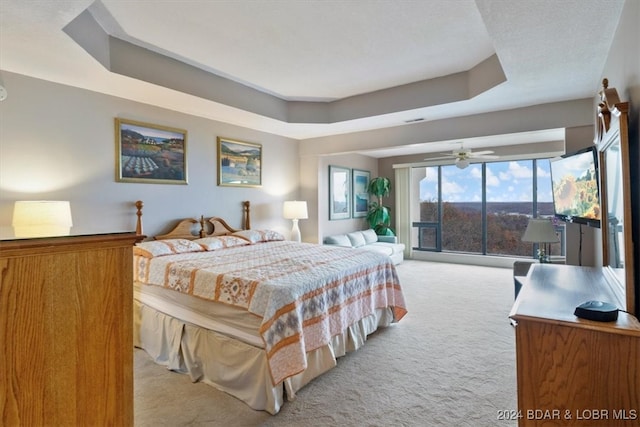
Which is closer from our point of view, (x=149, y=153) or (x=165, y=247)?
(x=165, y=247)

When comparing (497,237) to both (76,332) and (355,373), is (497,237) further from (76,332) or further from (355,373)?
(76,332)

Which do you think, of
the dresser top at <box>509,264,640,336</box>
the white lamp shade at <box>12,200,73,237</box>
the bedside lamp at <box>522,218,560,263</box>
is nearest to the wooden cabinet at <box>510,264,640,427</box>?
the dresser top at <box>509,264,640,336</box>

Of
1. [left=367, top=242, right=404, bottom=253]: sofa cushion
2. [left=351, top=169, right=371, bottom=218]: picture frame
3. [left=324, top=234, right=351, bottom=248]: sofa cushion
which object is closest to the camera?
[left=324, top=234, right=351, bottom=248]: sofa cushion

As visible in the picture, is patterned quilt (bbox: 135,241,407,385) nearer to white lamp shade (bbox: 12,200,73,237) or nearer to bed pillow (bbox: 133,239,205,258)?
bed pillow (bbox: 133,239,205,258)

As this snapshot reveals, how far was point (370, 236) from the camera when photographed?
703 centimetres

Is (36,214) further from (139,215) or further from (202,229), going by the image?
(202,229)

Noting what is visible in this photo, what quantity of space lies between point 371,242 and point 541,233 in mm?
3968

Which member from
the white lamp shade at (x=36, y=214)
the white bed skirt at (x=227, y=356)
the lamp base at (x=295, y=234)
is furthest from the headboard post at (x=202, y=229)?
the white lamp shade at (x=36, y=214)

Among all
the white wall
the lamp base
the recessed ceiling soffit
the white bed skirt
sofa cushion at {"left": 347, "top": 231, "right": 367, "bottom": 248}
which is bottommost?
the white bed skirt

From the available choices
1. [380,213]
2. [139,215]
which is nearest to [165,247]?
[139,215]

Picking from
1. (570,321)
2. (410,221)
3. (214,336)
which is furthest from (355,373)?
(410,221)

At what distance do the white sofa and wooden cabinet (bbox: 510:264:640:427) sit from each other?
455 cm

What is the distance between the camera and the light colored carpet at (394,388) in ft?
6.81

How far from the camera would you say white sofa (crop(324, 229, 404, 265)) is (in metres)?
6.13
